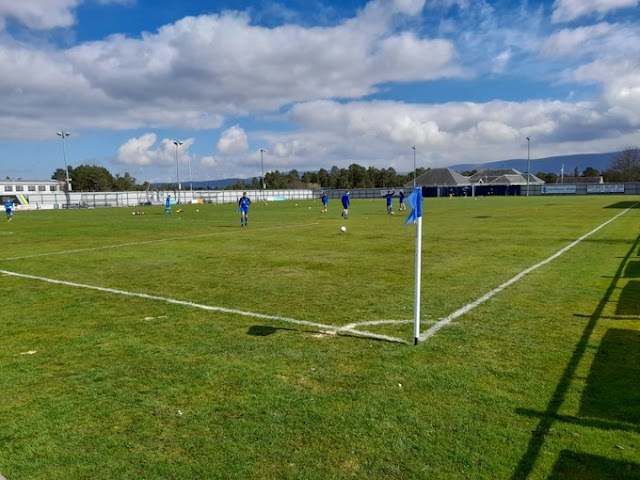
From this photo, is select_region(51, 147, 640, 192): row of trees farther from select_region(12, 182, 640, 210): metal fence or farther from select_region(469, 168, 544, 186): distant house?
select_region(12, 182, 640, 210): metal fence

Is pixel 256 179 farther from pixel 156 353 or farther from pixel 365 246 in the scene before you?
pixel 156 353

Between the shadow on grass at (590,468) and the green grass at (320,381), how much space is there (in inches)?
0.6

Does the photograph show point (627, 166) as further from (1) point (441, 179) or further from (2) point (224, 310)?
(2) point (224, 310)

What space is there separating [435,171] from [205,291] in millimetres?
139370

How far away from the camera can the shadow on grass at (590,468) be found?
3.51 m

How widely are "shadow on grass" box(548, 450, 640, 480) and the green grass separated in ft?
0.05

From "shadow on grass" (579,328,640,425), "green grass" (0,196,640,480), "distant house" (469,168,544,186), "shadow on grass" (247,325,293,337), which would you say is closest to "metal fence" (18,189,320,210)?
"distant house" (469,168,544,186)

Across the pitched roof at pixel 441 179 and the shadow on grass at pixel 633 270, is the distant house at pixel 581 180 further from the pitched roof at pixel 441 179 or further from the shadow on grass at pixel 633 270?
the shadow on grass at pixel 633 270

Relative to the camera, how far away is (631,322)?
7.39 meters

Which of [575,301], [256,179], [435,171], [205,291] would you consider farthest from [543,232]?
[256,179]

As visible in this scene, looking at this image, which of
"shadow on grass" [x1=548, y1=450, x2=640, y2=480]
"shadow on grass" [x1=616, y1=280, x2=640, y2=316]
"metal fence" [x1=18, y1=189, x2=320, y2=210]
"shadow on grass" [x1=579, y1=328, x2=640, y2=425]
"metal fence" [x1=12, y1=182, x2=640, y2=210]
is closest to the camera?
"shadow on grass" [x1=548, y1=450, x2=640, y2=480]

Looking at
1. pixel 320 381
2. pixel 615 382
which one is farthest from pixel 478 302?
pixel 320 381

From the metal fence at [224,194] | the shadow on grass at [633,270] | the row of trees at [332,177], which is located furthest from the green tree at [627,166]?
the shadow on grass at [633,270]

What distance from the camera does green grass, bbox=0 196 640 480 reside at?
12.5 feet
